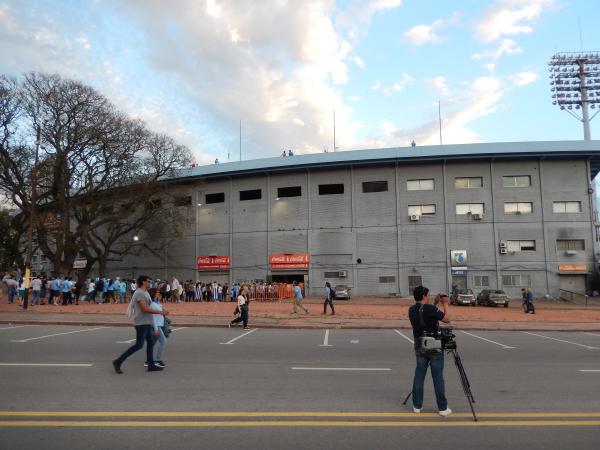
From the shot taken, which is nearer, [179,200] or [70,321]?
[70,321]

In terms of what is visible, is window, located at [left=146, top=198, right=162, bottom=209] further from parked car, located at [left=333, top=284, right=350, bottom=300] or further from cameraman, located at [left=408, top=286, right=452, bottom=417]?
cameraman, located at [left=408, top=286, right=452, bottom=417]

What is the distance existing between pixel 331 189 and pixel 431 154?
9771 mm

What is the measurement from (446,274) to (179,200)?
25.7 metres

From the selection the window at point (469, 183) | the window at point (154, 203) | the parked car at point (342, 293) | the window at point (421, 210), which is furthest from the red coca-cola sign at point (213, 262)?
the window at point (469, 183)

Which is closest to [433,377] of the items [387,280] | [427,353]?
[427,353]

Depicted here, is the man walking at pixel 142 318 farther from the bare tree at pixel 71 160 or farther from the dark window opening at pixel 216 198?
the dark window opening at pixel 216 198

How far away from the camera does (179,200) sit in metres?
43.2

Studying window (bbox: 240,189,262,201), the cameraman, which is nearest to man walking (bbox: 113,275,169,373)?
the cameraman

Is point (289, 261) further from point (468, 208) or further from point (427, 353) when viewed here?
point (427, 353)

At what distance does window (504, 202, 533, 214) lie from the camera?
40.8m

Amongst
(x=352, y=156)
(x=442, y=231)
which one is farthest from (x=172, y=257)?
(x=442, y=231)

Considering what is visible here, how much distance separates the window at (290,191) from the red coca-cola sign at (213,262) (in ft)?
27.6

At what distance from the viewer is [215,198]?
156ft

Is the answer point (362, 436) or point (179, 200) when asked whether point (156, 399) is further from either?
point (179, 200)
